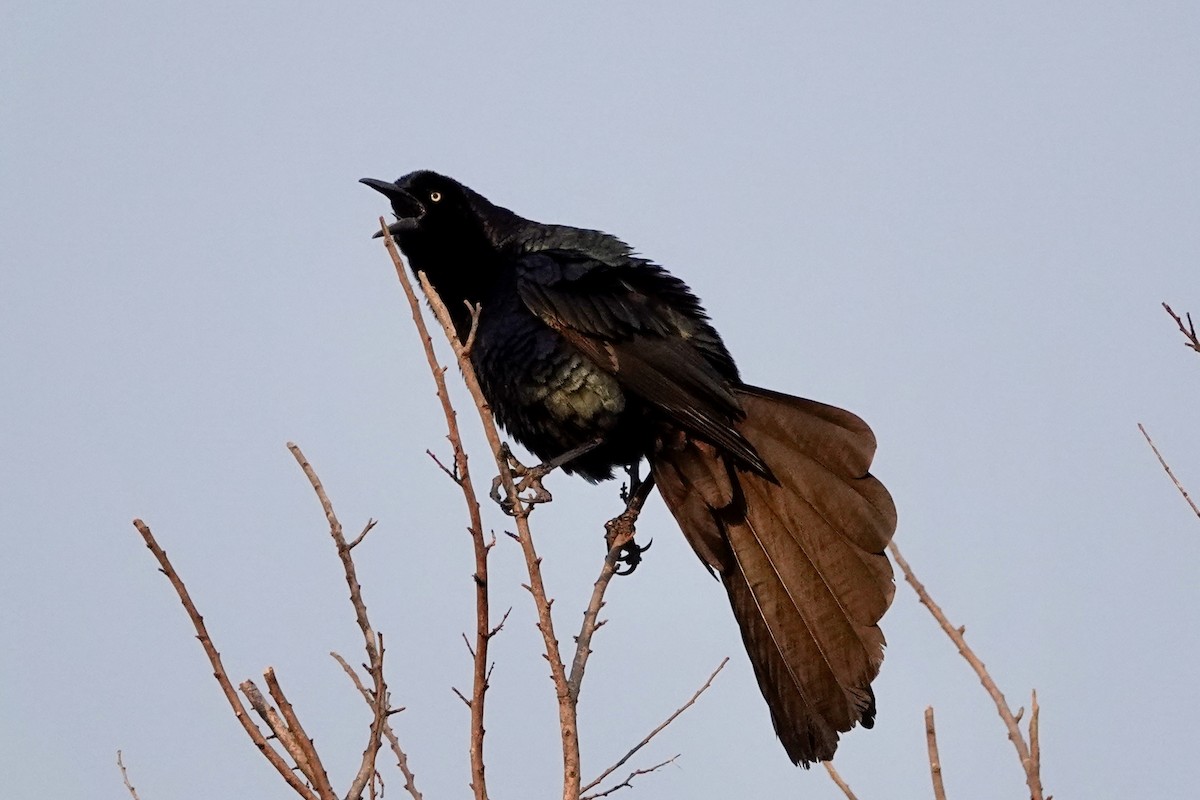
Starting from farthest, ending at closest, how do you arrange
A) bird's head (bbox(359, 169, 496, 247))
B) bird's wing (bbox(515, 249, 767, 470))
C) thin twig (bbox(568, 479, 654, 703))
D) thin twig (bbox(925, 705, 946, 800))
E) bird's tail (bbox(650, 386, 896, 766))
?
bird's head (bbox(359, 169, 496, 247))
bird's wing (bbox(515, 249, 767, 470))
bird's tail (bbox(650, 386, 896, 766))
thin twig (bbox(568, 479, 654, 703))
thin twig (bbox(925, 705, 946, 800))

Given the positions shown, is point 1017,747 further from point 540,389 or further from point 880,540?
point 540,389

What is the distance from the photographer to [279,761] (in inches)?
92.6

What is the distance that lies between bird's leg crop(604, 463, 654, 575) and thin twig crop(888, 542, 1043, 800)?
1.92 meters

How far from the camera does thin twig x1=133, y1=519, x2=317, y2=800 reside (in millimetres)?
2344

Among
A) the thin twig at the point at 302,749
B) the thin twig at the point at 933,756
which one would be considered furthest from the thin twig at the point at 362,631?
the thin twig at the point at 933,756

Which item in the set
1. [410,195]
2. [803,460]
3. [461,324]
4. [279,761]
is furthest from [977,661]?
[410,195]

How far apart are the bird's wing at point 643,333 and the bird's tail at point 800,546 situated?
14cm

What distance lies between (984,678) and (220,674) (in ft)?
4.74

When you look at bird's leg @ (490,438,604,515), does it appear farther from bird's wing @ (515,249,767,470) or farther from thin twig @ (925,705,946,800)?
thin twig @ (925,705,946,800)

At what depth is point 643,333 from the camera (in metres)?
5.06

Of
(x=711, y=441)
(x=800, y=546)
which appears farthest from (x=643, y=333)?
(x=800, y=546)

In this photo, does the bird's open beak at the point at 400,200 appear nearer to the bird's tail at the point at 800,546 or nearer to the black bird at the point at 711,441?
the black bird at the point at 711,441

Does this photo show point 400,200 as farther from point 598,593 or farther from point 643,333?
point 598,593

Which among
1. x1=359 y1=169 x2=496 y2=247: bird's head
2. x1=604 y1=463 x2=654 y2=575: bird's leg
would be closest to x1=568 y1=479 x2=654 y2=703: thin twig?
x1=604 y1=463 x2=654 y2=575: bird's leg
